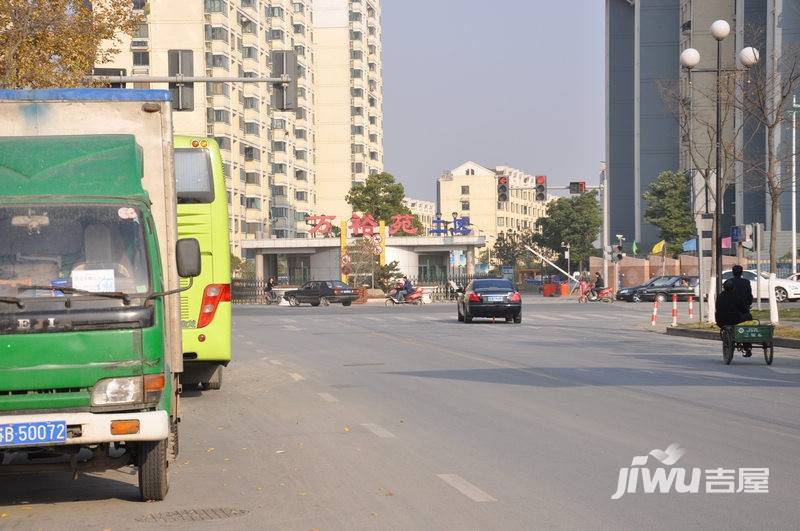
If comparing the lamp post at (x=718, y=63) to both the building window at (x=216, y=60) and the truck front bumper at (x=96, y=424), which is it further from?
the building window at (x=216, y=60)

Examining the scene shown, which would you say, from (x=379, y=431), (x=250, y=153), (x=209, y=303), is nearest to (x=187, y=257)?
(x=379, y=431)

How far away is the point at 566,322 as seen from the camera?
42344 millimetres

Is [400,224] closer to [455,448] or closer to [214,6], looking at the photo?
[214,6]

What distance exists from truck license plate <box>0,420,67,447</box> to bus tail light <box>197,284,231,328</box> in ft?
25.5

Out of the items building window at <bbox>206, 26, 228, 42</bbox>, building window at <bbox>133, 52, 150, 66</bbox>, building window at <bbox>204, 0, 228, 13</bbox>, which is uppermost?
building window at <bbox>204, 0, 228, 13</bbox>

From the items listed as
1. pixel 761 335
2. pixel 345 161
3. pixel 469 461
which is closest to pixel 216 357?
pixel 469 461

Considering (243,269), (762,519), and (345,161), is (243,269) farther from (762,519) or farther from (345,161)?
(762,519)

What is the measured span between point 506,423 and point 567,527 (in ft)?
18.3

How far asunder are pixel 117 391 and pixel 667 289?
201 feet

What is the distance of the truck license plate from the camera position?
8.01 m

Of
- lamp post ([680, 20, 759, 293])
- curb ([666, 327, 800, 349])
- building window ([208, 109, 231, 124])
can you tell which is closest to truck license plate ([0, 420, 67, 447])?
curb ([666, 327, 800, 349])

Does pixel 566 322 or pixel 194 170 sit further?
pixel 566 322

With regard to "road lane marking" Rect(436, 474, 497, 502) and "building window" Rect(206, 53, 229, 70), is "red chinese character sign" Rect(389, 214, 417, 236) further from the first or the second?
"road lane marking" Rect(436, 474, 497, 502)

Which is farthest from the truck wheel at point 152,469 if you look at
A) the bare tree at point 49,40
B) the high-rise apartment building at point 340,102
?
the high-rise apartment building at point 340,102
